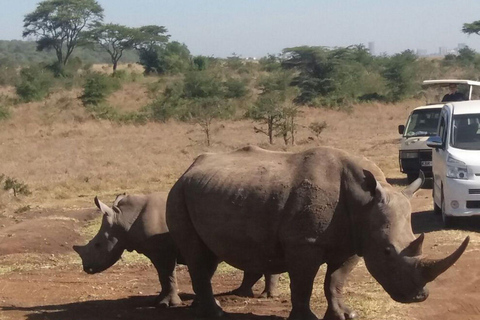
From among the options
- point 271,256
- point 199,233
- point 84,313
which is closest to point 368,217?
point 271,256

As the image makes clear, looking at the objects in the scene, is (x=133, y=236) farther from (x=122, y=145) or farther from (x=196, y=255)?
(x=122, y=145)

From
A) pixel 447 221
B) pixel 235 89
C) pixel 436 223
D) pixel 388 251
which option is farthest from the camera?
pixel 235 89

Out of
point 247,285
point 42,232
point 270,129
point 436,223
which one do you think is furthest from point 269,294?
point 270,129

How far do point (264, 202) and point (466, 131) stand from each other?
718 cm

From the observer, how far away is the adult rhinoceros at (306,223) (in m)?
6.94

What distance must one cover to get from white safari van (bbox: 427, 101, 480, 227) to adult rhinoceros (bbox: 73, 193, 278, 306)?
187 inches

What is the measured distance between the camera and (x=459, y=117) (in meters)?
14.0

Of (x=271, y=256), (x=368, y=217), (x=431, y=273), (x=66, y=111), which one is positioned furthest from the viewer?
(x=66, y=111)

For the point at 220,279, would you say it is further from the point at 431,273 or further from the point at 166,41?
the point at 166,41

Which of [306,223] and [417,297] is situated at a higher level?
[306,223]

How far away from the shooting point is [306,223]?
7.29 m

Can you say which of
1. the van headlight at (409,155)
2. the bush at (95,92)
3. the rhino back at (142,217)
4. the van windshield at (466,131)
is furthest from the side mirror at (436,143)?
the bush at (95,92)

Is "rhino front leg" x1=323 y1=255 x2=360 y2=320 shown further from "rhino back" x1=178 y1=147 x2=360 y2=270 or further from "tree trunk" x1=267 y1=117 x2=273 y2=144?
"tree trunk" x1=267 y1=117 x2=273 y2=144

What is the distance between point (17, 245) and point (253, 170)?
6.63 meters
